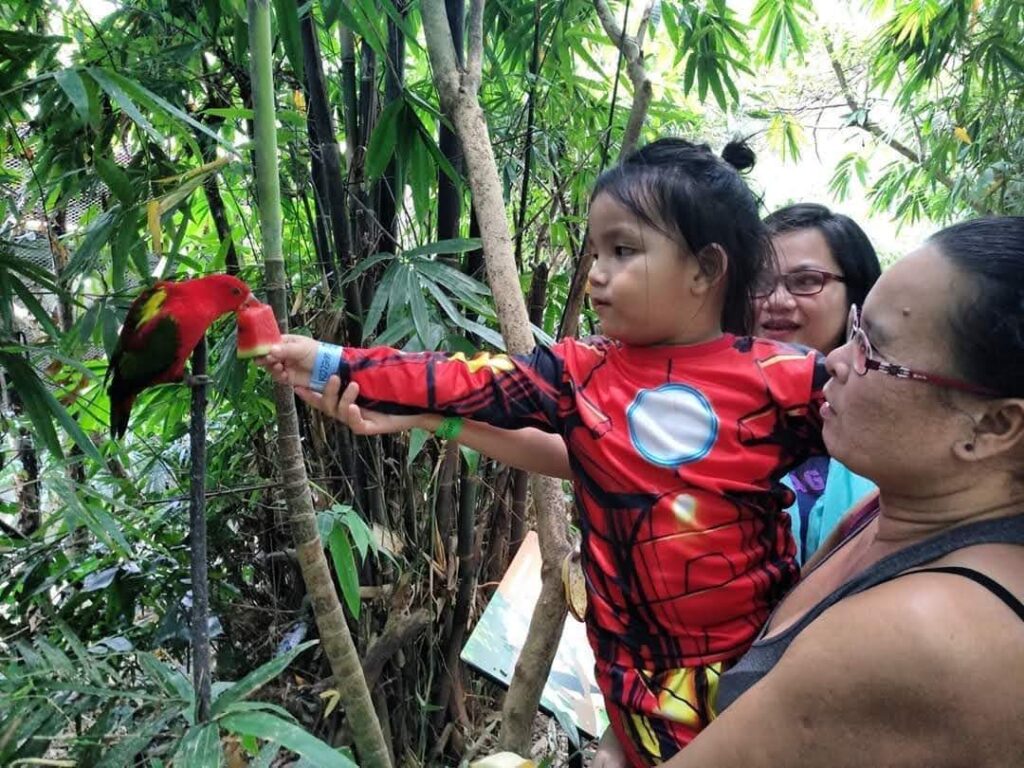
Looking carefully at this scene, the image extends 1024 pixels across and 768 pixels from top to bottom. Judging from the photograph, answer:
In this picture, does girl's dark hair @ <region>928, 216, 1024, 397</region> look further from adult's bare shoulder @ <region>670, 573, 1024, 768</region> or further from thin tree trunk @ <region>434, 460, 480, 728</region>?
thin tree trunk @ <region>434, 460, 480, 728</region>

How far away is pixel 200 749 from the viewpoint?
2.45 feet

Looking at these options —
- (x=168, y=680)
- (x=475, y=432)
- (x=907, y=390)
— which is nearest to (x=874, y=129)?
(x=475, y=432)

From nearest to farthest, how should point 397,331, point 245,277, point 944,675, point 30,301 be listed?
1. point 944,675
2. point 30,301
3. point 397,331
4. point 245,277

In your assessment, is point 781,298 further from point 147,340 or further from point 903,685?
point 147,340

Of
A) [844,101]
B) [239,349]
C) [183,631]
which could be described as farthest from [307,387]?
[844,101]

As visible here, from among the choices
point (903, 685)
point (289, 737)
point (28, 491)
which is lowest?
point (28, 491)

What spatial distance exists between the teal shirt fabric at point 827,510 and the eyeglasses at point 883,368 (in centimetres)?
39

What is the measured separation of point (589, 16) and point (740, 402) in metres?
1.35

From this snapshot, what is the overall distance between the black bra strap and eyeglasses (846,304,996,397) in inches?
5.2

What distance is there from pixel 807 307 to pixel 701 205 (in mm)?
411

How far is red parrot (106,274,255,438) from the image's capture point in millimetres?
707

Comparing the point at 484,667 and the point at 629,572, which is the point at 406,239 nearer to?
the point at 484,667

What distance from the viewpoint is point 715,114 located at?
4.70 meters

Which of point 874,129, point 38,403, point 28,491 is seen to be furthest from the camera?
point 874,129
